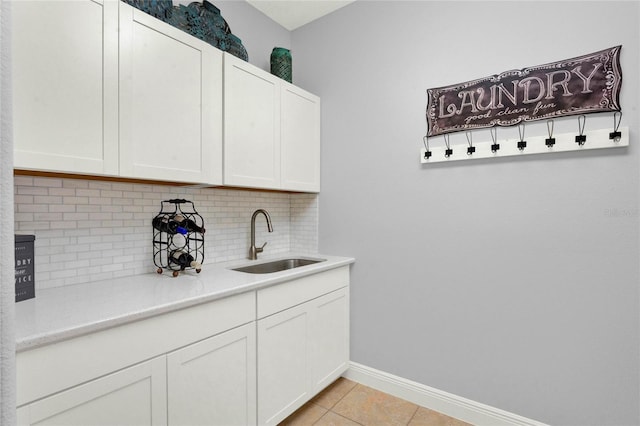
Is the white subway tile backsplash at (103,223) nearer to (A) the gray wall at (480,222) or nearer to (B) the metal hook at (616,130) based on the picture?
(A) the gray wall at (480,222)

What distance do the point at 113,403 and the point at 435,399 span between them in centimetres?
182

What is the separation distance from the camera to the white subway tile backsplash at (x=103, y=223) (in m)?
1.44

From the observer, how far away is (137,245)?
1790mm

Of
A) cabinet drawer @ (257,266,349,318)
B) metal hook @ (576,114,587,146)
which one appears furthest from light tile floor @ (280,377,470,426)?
metal hook @ (576,114,587,146)

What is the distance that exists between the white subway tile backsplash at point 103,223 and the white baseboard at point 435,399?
1.29 m

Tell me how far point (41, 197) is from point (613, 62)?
9.02 ft

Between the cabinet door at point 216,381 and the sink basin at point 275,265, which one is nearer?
the cabinet door at point 216,381

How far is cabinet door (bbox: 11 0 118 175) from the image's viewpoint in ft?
3.79

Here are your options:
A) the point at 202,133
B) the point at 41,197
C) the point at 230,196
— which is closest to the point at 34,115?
the point at 41,197

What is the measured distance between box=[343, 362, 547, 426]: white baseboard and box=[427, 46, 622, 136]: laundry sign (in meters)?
1.66

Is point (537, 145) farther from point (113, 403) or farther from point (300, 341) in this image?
point (113, 403)

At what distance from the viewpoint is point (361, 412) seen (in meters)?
2.04

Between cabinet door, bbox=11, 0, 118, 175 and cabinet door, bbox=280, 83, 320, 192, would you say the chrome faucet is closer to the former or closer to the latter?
cabinet door, bbox=280, 83, 320, 192

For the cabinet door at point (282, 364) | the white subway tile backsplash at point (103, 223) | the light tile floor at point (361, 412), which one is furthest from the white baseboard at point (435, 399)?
the white subway tile backsplash at point (103, 223)
